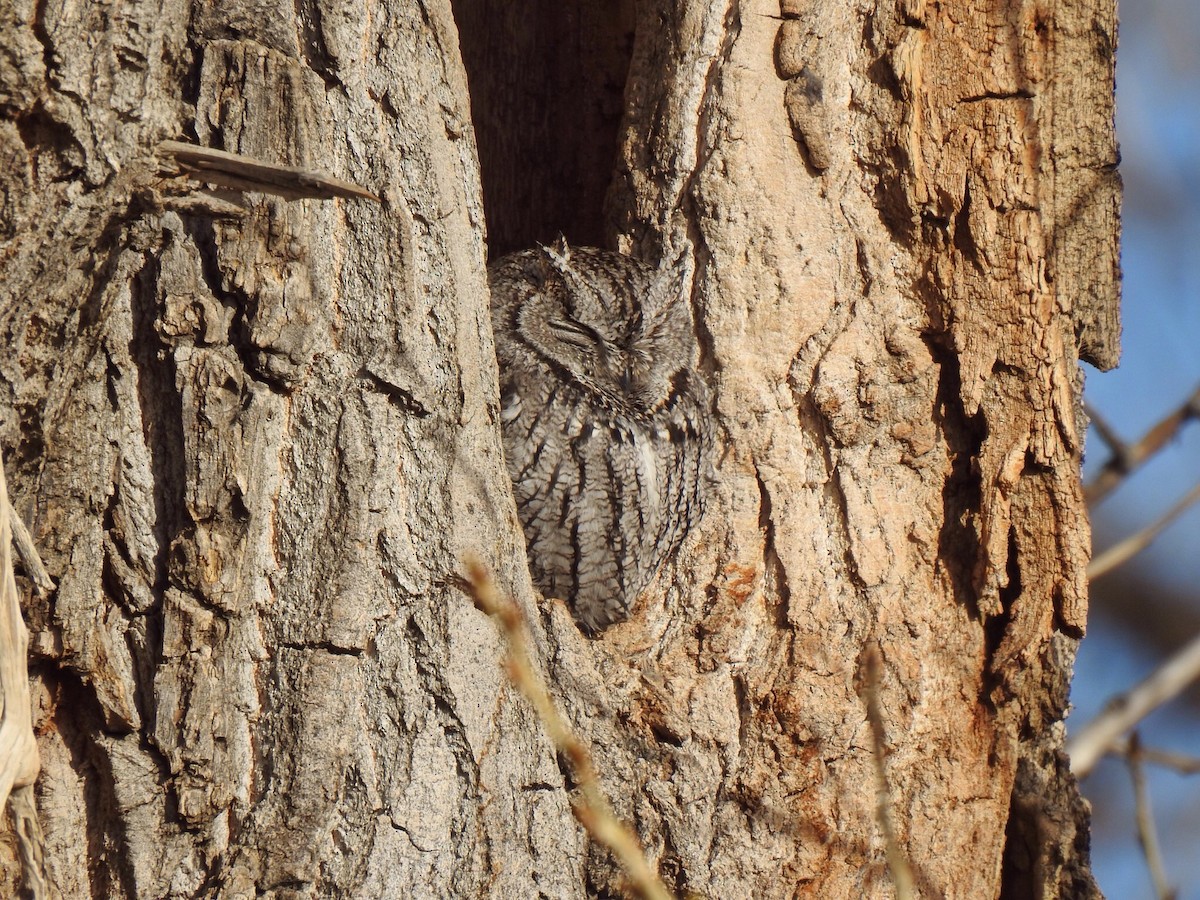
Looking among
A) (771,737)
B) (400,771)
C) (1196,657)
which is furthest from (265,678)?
(1196,657)

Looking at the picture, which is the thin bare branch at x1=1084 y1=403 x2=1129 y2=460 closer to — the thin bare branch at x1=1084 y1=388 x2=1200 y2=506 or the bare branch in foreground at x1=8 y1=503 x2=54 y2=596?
the thin bare branch at x1=1084 y1=388 x2=1200 y2=506

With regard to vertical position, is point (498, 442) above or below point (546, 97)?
below

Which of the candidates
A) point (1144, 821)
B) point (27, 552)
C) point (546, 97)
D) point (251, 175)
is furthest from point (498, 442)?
point (546, 97)

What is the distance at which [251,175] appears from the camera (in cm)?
179

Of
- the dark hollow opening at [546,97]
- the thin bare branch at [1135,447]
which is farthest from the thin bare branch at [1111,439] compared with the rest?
the dark hollow opening at [546,97]

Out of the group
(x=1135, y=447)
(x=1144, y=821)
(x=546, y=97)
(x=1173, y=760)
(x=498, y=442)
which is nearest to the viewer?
(x=498, y=442)

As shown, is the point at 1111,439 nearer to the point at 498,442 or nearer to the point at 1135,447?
the point at 1135,447

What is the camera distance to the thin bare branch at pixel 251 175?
5.67 feet

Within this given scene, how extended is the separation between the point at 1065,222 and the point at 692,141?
975mm

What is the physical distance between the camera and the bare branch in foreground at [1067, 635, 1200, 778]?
3082mm

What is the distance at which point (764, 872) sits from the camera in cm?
275

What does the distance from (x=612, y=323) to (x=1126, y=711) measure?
1.71 meters

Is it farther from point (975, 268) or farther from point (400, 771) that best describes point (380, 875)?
point (975, 268)

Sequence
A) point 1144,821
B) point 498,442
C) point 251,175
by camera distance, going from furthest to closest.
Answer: point 1144,821
point 498,442
point 251,175
